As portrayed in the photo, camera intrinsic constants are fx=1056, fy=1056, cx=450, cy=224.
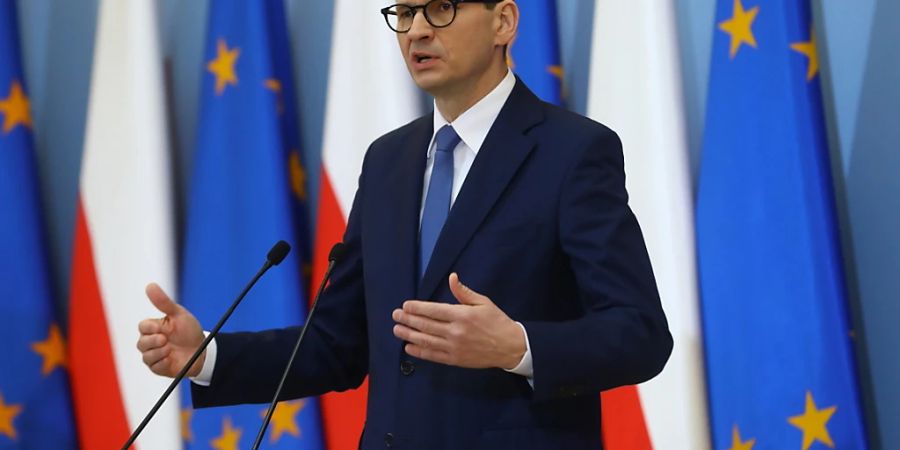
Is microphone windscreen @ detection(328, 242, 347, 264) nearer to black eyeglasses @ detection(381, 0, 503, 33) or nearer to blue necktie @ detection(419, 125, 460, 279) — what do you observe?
blue necktie @ detection(419, 125, 460, 279)

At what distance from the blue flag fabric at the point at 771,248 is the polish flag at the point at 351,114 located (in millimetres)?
945

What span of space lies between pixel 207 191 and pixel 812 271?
1.85m

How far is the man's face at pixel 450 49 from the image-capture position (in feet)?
5.69

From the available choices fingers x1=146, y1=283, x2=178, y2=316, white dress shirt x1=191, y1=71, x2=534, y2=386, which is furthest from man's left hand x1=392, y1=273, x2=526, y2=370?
fingers x1=146, y1=283, x2=178, y2=316

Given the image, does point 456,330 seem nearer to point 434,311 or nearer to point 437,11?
point 434,311

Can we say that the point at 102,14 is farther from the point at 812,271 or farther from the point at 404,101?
the point at 812,271

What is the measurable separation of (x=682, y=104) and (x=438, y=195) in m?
1.24

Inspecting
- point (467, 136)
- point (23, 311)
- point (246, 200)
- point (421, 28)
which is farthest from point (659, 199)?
point (23, 311)

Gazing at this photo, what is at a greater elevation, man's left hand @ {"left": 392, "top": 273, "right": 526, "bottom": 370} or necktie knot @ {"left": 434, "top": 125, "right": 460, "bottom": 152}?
necktie knot @ {"left": 434, "top": 125, "right": 460, "bottom": 152}

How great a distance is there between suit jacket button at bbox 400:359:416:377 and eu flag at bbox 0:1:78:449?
2244mm

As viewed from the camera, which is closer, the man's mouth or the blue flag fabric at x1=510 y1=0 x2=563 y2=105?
the man's mouth

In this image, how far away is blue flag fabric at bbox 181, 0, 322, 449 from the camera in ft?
10.6

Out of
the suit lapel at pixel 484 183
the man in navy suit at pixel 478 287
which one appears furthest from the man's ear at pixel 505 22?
the suit lapel at pixel 484 183

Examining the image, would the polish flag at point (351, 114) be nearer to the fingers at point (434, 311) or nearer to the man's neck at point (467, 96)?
the man's neck at point (467, 96)
